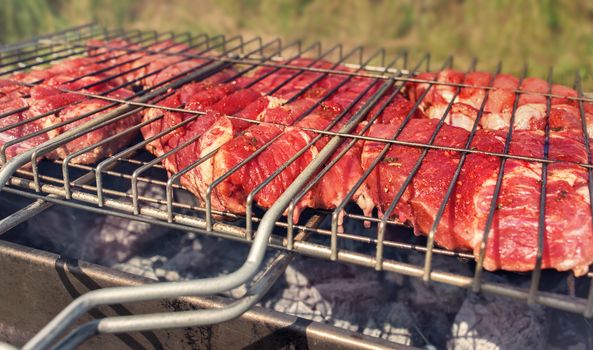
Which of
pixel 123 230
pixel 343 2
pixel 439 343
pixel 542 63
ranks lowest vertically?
pixel 439 343

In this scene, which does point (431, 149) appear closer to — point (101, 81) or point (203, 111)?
point (203, 111)

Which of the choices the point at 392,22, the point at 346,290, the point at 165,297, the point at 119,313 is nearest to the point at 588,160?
the point at 346,290

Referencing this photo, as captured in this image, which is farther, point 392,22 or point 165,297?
point 392,22

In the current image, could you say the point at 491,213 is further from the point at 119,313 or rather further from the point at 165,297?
the point at 119,313

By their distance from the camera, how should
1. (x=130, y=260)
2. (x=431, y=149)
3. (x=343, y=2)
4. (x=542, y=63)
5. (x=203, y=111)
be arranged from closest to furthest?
(x=431, y=149) < (x=203, y=111) < (x=130, y=260) < (x=542, y=63) < (x=343, y=2)

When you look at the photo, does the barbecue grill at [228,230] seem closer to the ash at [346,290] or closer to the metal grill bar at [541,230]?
the metal grill bar at [541,230]

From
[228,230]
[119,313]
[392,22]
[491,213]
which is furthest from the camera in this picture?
[392,22]

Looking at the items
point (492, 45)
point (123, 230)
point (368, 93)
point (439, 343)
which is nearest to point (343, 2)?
point (492, 45)

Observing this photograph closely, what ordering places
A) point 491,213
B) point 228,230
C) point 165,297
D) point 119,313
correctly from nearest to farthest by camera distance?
point 165,297, point 491,213, point 228,230, point 119,313
